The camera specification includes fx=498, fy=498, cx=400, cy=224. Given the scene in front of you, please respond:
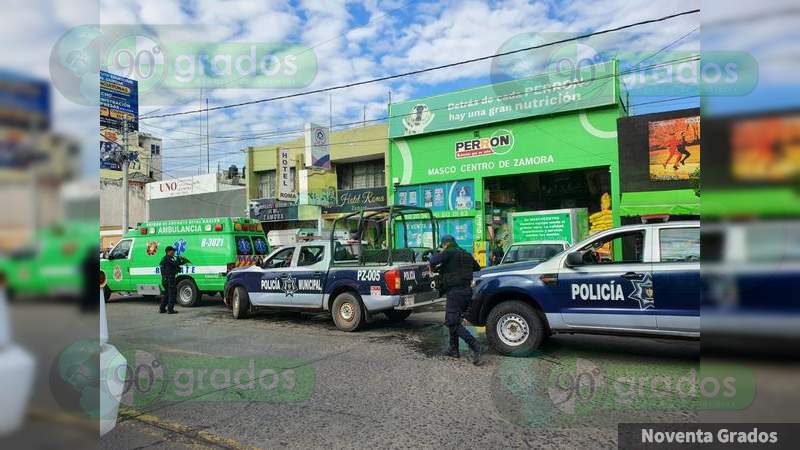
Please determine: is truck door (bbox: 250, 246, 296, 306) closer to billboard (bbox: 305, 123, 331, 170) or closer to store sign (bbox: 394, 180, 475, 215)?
store sign (bbox: 394, 180, 475, 215)

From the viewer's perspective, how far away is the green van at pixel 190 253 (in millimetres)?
13469

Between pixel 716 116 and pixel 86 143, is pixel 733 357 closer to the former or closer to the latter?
pixel 716 116

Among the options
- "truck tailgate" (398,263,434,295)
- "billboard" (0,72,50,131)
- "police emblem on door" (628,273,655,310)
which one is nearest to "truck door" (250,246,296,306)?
"truck tailgate" (398,263,434,295)

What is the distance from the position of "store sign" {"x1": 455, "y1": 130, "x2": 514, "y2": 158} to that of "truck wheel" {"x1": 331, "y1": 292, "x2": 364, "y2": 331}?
13.5m

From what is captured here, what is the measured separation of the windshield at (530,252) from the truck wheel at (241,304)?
251 inches

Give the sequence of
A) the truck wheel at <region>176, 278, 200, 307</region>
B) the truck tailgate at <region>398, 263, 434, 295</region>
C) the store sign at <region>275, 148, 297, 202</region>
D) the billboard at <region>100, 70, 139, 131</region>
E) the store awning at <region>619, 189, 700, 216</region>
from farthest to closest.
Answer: the store sign at <region>275, 148, 297, 202</region>
the billboard at <region>100, 70, 139, 131</region>
the store awning at <region>619, 189, 700, 216</region>
the truck wheel at <region>176, 278, 200, 307</region>
the truck tailgate at <region>398, 263, 434, 295</region>

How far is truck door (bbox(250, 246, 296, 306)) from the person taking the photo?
1037 centimetres

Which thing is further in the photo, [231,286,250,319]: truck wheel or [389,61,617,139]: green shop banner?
[389,61,617,139]: green shop banner

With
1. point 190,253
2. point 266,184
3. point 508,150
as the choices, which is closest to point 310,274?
point 190,253

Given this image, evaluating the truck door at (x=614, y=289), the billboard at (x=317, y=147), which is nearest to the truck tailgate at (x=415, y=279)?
the truck door at (x=614, y=289)

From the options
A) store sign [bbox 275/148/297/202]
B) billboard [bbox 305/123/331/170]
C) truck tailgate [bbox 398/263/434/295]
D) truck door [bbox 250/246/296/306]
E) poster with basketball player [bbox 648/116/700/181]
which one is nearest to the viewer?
truck tailgate [bbox 398/263/434/295]

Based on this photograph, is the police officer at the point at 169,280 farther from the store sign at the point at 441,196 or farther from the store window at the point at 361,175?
the store window at the point at 361,175

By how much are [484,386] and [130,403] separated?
3.87 m

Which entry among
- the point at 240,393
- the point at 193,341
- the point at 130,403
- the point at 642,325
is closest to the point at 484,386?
the point at 642,325
